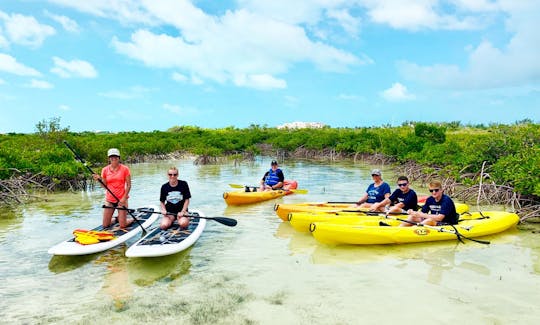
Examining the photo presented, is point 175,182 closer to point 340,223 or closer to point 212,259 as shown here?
point 212,259

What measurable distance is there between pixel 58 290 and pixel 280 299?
276cm

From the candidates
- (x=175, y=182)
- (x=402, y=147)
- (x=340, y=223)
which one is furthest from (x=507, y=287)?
(x=402, y=147)

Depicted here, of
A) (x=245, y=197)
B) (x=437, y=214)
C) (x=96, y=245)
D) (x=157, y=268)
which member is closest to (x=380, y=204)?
(x=437, y=214)

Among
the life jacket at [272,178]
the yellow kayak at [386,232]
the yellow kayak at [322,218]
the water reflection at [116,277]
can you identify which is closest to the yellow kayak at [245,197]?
the life jacket at [272,178]

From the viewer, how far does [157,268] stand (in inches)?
236

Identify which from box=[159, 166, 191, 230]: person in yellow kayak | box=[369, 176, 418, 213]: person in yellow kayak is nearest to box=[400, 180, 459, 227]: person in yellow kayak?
box=[369, 176, 418, 213]: person in yellow kayak

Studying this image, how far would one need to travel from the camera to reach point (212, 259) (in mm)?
6473

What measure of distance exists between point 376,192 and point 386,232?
5.84 feet

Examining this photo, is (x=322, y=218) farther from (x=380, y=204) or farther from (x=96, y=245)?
(x=96, y=245)

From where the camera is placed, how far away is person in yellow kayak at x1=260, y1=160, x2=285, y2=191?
12.3 meters

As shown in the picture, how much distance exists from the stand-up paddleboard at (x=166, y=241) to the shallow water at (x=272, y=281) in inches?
11.7

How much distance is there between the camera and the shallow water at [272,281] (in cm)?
455

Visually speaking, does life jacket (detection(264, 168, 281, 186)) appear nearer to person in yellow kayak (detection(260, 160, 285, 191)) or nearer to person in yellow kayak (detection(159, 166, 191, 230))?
person in yellow kayak (detection(260, 160, 285, 191))

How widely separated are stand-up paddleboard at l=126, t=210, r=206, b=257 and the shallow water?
11.7 inches
